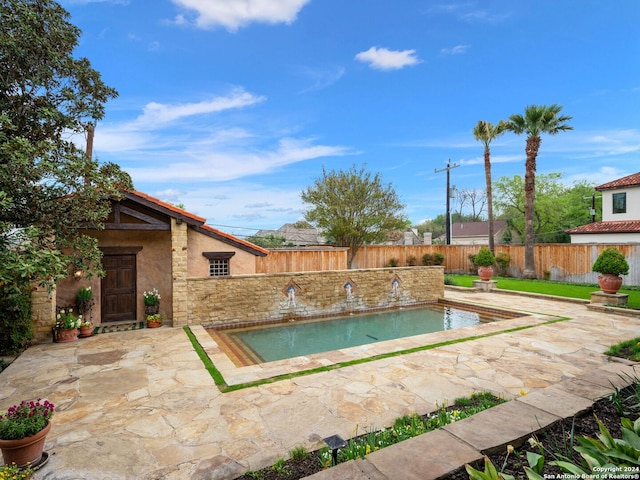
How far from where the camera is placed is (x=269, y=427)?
371cm

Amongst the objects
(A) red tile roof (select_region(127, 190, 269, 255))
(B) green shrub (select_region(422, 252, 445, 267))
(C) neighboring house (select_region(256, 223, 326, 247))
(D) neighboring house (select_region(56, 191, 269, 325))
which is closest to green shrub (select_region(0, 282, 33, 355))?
(D) neighboring house (select_region(56, 191, 269, 325))

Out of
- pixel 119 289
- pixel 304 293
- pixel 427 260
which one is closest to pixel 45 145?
pixel 119 289

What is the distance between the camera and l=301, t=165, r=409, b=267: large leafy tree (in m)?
21.1

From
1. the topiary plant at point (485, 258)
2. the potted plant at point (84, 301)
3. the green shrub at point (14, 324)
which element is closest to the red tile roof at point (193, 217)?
the potted plant at point (84, 301)

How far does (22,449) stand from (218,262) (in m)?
8.37

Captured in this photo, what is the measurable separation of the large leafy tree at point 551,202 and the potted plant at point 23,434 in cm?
3834

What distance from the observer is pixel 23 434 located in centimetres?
286

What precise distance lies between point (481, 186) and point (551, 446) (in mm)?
44868

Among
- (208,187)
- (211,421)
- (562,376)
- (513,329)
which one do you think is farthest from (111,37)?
(208,187)

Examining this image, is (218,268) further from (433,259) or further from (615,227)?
(615,227)

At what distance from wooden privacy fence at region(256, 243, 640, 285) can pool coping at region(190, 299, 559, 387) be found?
787 cm

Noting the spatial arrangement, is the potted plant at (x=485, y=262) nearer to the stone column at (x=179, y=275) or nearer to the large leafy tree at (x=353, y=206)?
the large leafy tree at (x=353, y=206)

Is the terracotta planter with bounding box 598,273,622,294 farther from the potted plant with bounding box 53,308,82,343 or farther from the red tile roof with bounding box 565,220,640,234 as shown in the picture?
the potted plant with bounding box 53,308,82,343

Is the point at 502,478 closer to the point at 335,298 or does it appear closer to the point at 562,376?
the point at 562,376
